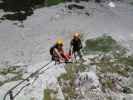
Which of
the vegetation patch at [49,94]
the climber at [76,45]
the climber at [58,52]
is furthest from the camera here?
the climber at [76,45]

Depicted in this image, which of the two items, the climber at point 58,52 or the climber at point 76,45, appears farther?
the climber at point 76,45

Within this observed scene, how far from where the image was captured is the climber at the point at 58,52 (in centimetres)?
2081

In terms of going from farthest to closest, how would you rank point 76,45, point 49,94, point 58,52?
1. point 76,45
2. point 58,52
3. point 49,94

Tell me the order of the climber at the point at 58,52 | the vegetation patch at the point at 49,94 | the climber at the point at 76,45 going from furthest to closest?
1. the climber at the point at 76,45
2. the climber at the point at 58,52
3. the vegetation patch at the point at 49,94

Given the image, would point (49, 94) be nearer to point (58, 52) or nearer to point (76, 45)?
point (58, 52)

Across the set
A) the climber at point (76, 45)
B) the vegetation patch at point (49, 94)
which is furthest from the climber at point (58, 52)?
the vegetation patch at point (49, 94)

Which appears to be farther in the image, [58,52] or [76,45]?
[76,45]

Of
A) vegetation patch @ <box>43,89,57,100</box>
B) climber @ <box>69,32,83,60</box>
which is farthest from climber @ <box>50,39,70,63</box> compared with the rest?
vegetation patch @ <box>43,89,57,100</box>

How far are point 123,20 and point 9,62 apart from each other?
1919 centimetres

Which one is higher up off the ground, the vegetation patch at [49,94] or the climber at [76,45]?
the climber at [76,45]

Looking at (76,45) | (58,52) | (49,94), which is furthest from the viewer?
(76,45)

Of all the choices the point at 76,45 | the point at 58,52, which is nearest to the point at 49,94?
the point at 58,52

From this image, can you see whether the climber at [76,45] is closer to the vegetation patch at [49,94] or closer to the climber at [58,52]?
the climber at [58,52]

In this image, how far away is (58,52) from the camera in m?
21.0
